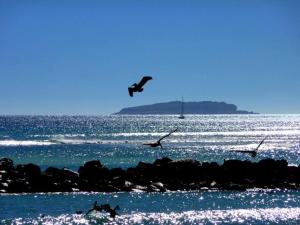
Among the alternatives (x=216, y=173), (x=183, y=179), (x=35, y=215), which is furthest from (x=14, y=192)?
(x=216, y=173)

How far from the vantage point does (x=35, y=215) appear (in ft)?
131

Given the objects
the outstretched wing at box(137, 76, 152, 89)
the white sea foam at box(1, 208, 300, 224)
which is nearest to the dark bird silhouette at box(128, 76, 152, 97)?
the outstretched wing at box(137, 76, 152, 89)

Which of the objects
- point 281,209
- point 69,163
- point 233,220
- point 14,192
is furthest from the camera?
point 69,163

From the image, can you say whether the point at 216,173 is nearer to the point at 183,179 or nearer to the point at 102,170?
the point at 183,179

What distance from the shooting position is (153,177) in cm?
5356

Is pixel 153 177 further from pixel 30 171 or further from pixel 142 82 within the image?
pixel 142 82

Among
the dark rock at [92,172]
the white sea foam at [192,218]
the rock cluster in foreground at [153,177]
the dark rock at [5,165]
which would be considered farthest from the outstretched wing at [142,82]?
the dark rock at [5,165]

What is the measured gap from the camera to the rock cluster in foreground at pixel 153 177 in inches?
1971

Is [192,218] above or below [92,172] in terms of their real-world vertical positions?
below

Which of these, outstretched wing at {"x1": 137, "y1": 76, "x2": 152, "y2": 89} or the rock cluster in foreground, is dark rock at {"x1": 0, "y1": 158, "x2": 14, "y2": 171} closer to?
the rock cluster in foreground

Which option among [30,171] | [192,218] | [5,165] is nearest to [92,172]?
[30,171]

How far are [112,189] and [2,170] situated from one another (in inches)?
403

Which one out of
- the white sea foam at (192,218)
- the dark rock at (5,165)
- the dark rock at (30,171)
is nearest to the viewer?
the white sea foam at (192,218)

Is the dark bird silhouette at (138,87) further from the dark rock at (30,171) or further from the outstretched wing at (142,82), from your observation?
the dark rock at (30,171)
